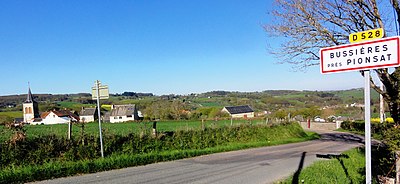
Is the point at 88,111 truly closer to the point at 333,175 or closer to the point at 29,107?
the point at 29,107

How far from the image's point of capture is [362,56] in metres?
3.93

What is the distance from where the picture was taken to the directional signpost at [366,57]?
3.67 metres

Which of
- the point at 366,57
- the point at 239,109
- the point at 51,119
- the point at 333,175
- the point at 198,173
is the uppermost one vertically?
the point at 366,57

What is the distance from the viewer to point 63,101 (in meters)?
94.0

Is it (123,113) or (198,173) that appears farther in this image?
(123,113)

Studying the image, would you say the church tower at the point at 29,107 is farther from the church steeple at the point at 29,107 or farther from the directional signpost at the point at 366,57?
the directional signpost at the point at 366,57

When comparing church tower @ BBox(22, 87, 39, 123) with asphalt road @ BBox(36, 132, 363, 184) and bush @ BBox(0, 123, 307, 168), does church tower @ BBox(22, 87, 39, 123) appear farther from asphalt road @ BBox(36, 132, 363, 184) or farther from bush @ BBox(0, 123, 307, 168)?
asphalt road @ BBox(36, 132, 363, 184)

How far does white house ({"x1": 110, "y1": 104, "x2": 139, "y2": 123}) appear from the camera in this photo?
81750mm

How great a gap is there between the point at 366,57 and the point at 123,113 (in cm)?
8418

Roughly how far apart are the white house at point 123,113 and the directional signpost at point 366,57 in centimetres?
7888

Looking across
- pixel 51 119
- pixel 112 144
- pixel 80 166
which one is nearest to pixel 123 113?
pixel 51 119

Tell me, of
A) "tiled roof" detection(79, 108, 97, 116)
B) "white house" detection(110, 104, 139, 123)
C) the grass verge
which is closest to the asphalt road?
the grass verge

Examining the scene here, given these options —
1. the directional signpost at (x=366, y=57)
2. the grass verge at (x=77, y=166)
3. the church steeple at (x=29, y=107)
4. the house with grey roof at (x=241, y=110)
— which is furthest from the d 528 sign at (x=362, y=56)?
the church steeple at (x=29, y=107)

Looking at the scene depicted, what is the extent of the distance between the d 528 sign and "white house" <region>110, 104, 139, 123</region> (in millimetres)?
78838
